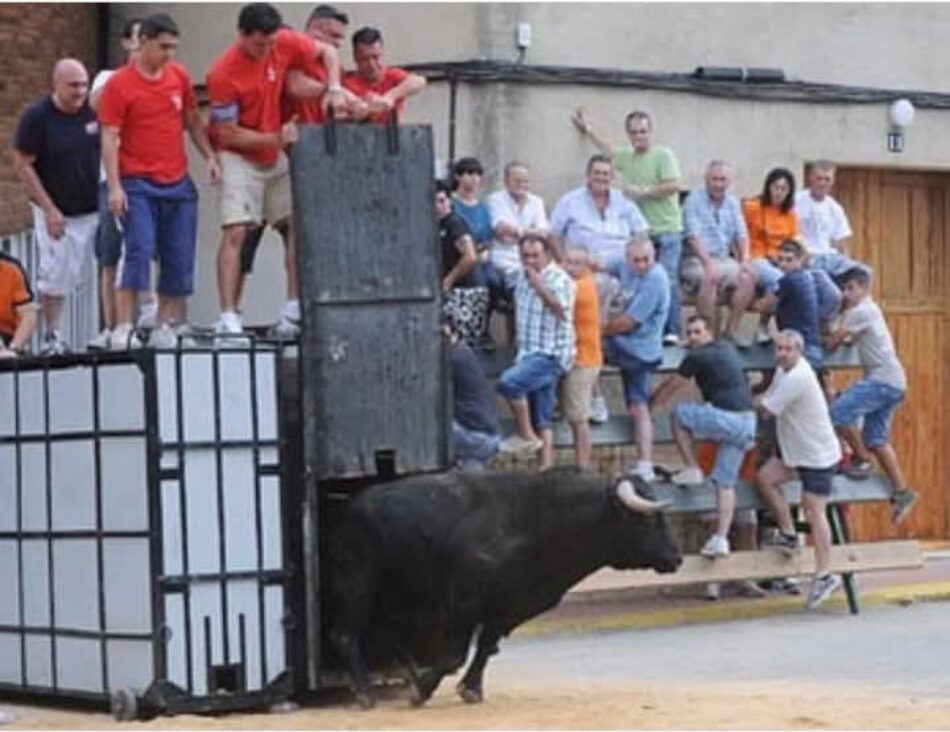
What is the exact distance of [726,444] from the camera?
67.4 ft

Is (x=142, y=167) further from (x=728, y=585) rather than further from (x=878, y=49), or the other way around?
(x=878, y=49)

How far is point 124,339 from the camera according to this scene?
52.6ft

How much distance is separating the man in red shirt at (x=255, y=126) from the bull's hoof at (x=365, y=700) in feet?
7.38

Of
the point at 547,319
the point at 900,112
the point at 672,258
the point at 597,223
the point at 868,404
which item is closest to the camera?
the point at 547,319

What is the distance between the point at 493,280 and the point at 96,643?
18.5ft

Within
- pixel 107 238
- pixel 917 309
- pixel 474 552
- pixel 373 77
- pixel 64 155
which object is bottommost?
pixel 474 552

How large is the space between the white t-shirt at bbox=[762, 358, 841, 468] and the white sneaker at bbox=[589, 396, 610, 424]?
1199mm

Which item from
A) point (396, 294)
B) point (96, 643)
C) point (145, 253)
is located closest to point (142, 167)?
point (145, 253)

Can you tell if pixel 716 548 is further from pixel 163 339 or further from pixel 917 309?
pixel 163 339

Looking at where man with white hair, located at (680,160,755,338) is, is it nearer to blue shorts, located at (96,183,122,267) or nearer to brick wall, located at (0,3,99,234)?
brick wall, located at (0,3,99,234)

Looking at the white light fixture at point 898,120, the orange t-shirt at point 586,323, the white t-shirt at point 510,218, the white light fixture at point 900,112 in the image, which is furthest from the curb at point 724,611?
the white light fixture at point 900,112

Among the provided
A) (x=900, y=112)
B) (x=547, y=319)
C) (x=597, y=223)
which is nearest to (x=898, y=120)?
(x=900, y=112)

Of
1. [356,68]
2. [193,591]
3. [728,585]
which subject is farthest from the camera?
[728,585]

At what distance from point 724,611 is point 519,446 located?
7.84ft
